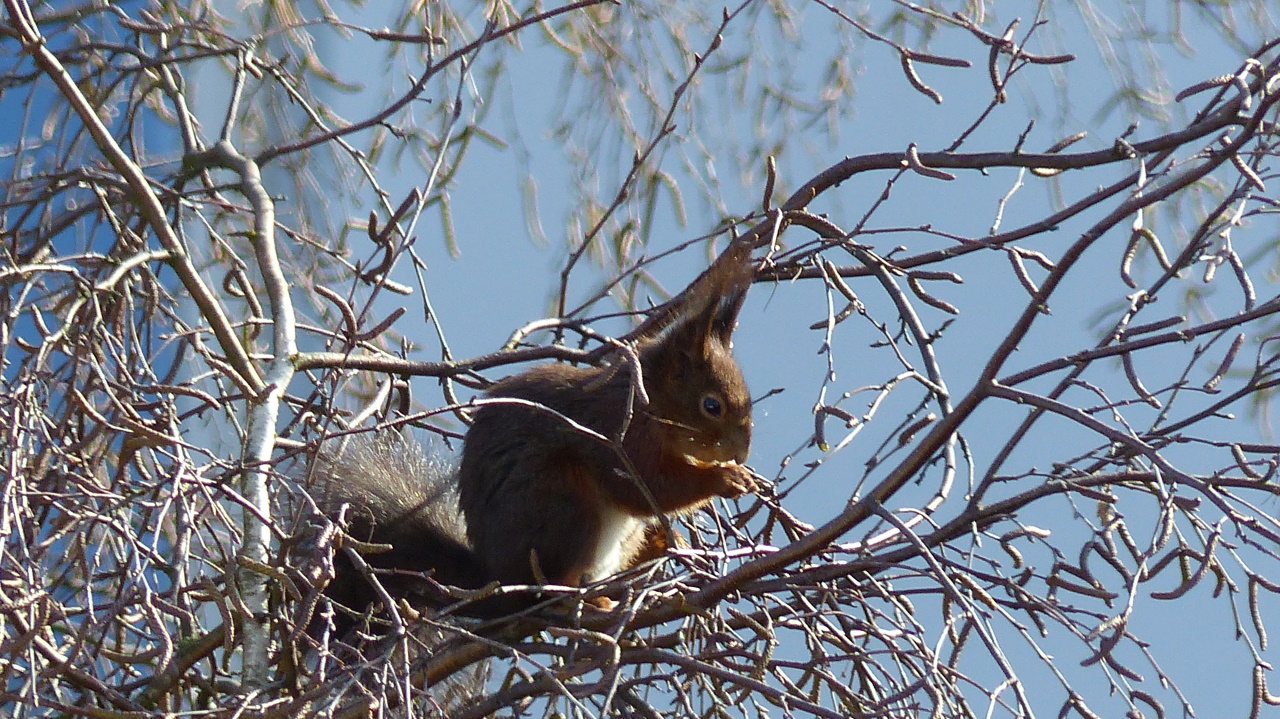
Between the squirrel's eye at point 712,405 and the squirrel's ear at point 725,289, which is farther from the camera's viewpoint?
the squirrel's eye at point 712,405

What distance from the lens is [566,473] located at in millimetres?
2129

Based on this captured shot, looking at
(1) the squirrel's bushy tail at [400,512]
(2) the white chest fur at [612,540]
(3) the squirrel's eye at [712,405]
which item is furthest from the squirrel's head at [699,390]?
(1) the squirrel's bushy tail at [400,512]

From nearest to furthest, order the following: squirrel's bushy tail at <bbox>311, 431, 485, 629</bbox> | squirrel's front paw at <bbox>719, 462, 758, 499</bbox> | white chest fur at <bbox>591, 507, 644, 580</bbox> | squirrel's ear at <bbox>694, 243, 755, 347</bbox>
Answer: squirrel's ear at <bbox>694, 243, 755, 347</bbox> < squirrel's bushy tail at <bbox>311, 431, 485, 629</bbox> < squirrel's front paw at <bbox>719, 462, 758, 499</bbox> < white chest fur at <bbox>591, 507, 644, 580</bbox>

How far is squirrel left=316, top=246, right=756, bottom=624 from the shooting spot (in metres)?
2.05

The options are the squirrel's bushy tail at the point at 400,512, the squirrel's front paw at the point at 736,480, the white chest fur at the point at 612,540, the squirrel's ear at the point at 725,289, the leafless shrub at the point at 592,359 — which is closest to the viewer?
the leafless shrub at the point at 592,359

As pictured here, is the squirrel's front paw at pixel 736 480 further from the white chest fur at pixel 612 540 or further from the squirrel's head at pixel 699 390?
the white chest fur at pixel 612 540

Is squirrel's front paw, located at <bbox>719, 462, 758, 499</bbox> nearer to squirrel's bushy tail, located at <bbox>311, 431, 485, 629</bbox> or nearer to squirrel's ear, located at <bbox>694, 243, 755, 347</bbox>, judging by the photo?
squirrel's ear, located at <bbox>694, 243, 755, 347</bbox>

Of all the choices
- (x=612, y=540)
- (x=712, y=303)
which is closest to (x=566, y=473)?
(x=612, y=540)

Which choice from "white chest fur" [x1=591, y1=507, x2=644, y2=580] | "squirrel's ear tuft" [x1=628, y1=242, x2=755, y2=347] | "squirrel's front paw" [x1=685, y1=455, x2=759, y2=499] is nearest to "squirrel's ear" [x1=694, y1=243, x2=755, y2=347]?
"squirrel's ear tuft" [x1=628, y1=242, x2=755, y2=347]

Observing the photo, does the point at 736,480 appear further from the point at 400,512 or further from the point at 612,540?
the point at 400,512

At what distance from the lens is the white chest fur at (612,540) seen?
2.15 meters

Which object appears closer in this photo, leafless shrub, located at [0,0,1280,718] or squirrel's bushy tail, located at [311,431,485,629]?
leafless shrub, located at [0,0,1280,718]

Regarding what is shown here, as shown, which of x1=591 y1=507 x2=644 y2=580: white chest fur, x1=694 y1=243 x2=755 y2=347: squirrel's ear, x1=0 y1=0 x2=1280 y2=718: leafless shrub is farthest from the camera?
x1=591 y1=507 x2=644 y2=580: white chest fur

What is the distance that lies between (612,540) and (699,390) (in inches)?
11.6
